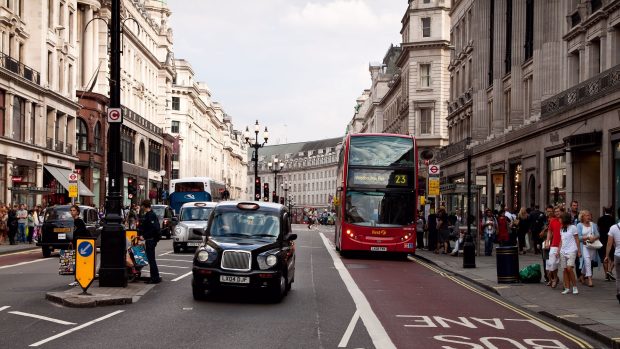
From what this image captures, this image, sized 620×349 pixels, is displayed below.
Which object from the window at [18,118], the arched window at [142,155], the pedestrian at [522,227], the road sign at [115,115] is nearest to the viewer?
the road sign at [115,115]

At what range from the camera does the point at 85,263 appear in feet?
50.9

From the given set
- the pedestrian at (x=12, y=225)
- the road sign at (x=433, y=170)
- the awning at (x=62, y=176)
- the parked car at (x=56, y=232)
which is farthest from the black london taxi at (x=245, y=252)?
the awning at (x=62, y=176)

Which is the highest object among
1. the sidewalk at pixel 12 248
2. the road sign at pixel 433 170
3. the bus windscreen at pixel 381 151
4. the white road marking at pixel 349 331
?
the bus windscreen at pixel 381 151

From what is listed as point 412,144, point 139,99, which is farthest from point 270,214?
point 139,99

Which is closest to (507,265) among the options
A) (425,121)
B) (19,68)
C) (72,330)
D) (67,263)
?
(67,263)

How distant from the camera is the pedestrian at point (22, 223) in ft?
128

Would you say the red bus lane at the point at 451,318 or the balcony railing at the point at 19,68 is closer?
the red bus lane at the point at 451,318

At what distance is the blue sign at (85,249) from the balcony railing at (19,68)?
3205 cm

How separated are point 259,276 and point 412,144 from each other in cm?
1556

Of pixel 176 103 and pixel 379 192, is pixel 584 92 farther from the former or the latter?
pixel 176 103

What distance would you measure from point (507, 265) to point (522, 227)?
45.5 feet

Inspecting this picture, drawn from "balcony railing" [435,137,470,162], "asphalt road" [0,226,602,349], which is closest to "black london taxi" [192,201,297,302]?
"asphalt road" [0,226,602,349]

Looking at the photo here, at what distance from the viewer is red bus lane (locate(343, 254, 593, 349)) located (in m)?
11.8

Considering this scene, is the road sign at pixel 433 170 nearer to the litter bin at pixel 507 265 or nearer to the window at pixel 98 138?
the litter bin at pixel 507 265
